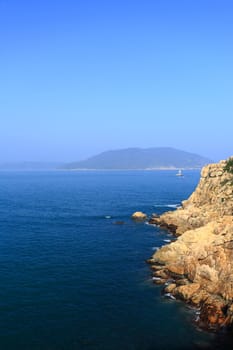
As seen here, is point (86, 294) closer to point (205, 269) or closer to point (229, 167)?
point (205, 269)

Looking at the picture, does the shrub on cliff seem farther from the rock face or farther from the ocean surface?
the rock face

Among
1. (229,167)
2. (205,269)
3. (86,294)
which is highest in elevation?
(229,167)

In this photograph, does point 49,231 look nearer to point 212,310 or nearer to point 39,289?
point 39,289

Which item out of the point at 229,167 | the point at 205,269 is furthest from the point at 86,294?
the point at 229,167

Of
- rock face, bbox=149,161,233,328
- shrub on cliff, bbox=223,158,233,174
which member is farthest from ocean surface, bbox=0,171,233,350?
shrub on cliff, bbox=223,158,233,174

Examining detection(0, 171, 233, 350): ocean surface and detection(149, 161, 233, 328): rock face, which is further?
detection(149, 161, 233, 328): rock face

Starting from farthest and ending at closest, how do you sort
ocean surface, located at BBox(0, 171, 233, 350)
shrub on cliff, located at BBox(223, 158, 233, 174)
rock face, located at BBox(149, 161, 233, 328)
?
shrub on cliff, located at BBox(223, 158, 233, 174)
rock face, located at BBox(149, 161, 233, 328)
ocean surface, located at BBox(0, 171, 233, 350)

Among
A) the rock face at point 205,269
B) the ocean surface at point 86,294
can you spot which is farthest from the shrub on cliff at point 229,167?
the rock face at point 205,269

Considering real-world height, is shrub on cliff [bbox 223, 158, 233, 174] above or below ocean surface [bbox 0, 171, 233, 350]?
above

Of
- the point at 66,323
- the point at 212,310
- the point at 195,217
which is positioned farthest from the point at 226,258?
the point at 195,217

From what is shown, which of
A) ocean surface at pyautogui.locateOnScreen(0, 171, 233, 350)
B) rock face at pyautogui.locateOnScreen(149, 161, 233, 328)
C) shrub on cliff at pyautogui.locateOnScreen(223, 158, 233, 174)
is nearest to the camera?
ocean surface at pyautogui.locateOnScreen(0, 171, 233, 350)

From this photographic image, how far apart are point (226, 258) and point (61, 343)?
28.4 meters

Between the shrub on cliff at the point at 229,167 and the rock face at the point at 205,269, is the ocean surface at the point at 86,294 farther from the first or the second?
the shrub on cliff at the point at 229,167

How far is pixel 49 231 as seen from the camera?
9944cm
